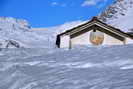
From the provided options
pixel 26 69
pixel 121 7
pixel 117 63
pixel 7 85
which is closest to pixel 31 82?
pixel 7 85

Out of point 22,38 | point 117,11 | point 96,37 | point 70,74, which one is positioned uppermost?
point 117,11

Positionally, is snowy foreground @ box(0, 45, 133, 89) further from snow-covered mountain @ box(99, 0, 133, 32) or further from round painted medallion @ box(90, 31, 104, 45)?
A: snow-covered mountain @ box(99, 0, 133, 32)

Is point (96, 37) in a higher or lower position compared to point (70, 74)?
higher

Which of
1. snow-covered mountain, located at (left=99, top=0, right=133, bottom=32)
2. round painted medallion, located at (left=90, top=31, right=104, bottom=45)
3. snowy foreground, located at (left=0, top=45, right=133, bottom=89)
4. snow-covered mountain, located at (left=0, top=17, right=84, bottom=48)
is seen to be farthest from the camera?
snow-covered mountain, located at (left=99, top=0, right=133, bottom=32)

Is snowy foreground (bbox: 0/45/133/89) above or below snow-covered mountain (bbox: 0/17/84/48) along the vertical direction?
below

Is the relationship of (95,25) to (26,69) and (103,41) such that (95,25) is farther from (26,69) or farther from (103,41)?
(26,69)

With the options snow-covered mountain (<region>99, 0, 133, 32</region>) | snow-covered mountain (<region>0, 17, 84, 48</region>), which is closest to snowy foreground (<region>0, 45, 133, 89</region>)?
snow-covered mountain (<region>0, 17, 84, 48</region>)

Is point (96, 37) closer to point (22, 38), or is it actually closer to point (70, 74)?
point (70, 74)

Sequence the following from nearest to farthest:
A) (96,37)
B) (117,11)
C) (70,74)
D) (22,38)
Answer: (70,74), (96,37), (22,38), (117,11)

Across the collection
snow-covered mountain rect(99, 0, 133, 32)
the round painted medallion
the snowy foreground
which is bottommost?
the snowy foreground

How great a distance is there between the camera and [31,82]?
10.9 feet

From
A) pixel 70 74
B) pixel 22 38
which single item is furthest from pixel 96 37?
pixel 22 38

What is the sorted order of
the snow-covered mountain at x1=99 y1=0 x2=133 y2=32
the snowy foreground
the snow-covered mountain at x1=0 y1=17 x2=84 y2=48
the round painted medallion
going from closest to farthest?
the snowy foreground < the round painted medallion < the snow-covered mountain at x1=0 y1=17 x2=84 y2=48 < the snow-covered mountain at x1=99 y1=0 x2=133 y2=32

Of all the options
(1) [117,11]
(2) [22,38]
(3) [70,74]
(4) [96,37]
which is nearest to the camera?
(3) [70,74]
